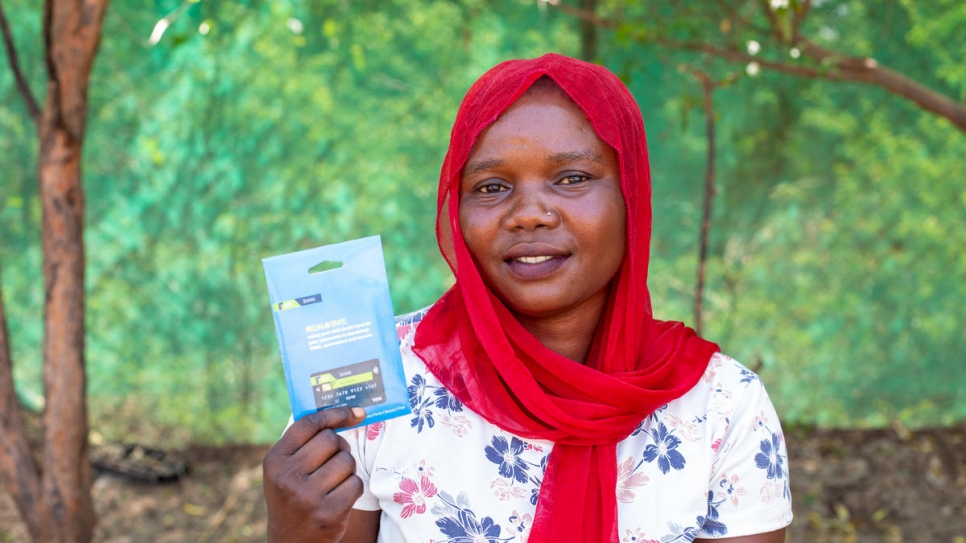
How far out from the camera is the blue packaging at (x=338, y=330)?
1427 millimetres

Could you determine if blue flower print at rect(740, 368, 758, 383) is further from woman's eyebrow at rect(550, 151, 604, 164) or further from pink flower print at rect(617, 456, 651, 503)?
woman's eyebrow at rect(550, 151, 604, 164)

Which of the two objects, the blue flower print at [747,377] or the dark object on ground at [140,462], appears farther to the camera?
the dark object on ground at [140,462]

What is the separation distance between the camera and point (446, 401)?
177 centimetres

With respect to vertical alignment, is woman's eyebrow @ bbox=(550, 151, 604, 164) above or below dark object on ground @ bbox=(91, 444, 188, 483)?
above

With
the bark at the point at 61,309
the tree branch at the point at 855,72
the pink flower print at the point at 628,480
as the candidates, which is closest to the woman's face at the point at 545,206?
the pink flower print at the point at 628,480

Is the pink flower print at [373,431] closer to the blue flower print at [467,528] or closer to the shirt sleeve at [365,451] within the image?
the shirt sleeve at [365,451]

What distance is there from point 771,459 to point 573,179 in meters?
0.69

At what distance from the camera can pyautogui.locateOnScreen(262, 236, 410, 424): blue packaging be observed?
1427 mm

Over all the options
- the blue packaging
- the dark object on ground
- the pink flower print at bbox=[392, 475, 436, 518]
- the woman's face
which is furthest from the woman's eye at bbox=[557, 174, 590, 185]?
the dark object on ground

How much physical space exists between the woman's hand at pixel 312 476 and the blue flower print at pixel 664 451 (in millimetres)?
609

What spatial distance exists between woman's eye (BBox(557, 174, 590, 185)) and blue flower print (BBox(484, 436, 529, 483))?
529 mm

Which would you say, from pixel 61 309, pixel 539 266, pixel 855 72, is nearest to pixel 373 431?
pixel 539 266

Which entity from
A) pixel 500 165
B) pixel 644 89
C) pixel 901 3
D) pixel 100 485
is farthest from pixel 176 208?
pixel 901 3

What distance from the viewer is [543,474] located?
171cm
